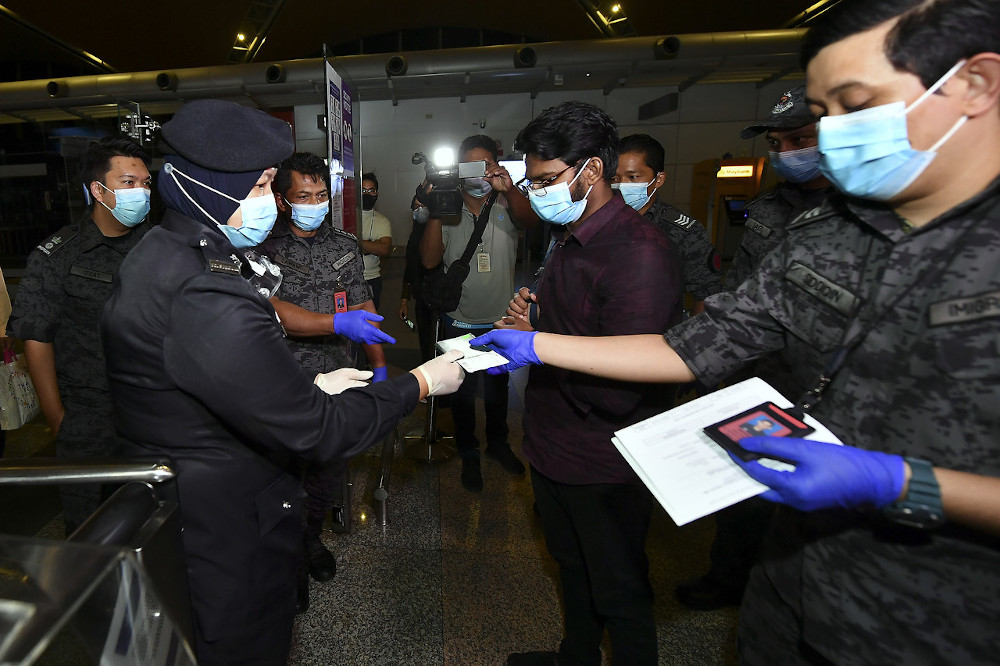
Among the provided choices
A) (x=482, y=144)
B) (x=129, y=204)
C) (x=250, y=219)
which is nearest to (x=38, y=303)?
(x=129, y=204)

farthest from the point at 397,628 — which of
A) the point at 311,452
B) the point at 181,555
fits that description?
the point at 181,555

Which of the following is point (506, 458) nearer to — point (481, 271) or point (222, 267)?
point (481, 271)

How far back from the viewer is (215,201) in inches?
44.6

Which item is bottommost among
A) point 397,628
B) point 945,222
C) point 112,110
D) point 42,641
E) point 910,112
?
point 397,628

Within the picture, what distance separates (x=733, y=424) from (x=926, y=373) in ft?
0.86

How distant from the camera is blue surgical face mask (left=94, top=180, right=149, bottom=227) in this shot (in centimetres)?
216

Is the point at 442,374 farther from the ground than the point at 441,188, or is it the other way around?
the point at 441,188

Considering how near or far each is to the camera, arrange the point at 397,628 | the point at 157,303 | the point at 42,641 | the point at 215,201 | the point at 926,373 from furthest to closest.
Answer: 1. the point at 397,628
2. the point at 215,201
3. the point at 157,303
4. the point at 926,373
5. the point at 42,641

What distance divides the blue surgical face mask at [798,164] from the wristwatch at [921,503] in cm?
154

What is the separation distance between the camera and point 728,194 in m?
6.55

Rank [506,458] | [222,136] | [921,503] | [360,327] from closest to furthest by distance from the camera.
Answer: [921,503] → [222,136] → [360,327] → [506,458]

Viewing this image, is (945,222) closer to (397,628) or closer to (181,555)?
(181,555)

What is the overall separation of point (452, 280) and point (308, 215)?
3.07ft

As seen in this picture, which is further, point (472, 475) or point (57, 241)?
point (472, 475)
